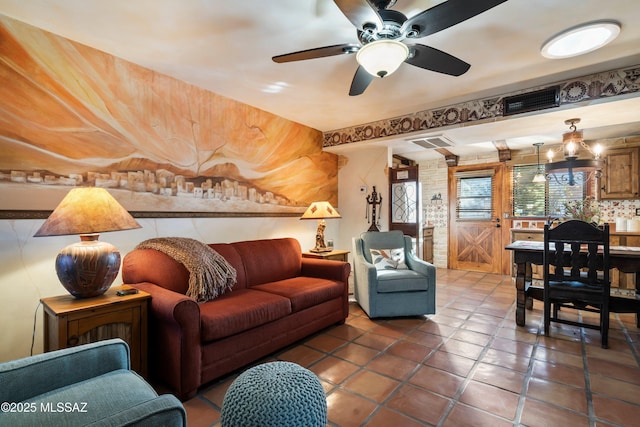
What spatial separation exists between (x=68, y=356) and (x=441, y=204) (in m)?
6.20

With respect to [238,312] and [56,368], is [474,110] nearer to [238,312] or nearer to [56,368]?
[238,312]

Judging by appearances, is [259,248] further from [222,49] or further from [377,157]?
[377,157]

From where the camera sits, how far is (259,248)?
3170mm

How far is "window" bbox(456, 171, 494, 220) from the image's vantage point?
5773mm

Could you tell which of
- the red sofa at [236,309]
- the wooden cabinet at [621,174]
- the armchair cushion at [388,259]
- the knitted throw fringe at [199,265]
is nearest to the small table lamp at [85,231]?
the red sofa at [236,309]

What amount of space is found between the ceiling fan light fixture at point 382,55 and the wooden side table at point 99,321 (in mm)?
2083

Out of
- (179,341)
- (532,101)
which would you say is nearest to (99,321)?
(179,341)

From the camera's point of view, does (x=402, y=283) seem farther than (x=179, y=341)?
Yes

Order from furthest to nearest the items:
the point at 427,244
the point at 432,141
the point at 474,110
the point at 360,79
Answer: the point at 427,244 → the point at 432,141 → the point at 474,110 → the point at 360,79

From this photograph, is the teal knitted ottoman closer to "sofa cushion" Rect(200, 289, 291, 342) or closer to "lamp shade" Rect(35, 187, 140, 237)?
"sofa cushion" Rect(200, 289, 291, 342)

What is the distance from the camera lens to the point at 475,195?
5.91 m

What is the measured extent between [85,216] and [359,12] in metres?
1.99

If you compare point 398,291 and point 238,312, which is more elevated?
point 238,312

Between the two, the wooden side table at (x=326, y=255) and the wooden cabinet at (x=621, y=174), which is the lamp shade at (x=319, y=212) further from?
the wooden cabinet at (x=621, y=174)
